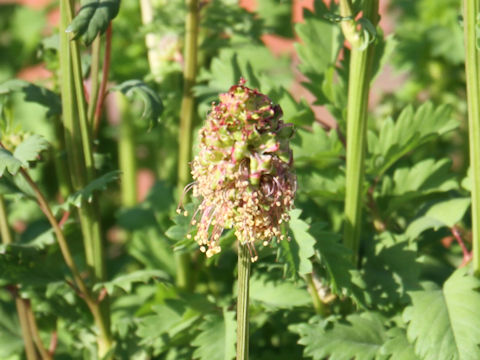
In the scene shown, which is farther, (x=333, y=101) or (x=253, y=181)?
(x=333, y=101)

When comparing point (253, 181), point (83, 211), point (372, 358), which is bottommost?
point (372, 358)

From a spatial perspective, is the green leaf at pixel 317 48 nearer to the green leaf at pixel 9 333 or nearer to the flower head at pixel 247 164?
the flower head at pixel 247 164

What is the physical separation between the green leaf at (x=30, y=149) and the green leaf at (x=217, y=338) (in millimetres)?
341

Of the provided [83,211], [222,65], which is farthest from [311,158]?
[83,211]

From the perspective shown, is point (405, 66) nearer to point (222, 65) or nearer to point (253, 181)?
point (222, 65)

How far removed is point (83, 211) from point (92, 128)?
12 cm

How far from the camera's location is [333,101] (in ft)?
3.66

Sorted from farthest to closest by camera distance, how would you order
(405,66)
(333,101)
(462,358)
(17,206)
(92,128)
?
(405,66) < (17,206) < (333,101) < (92,128) < (462,358)

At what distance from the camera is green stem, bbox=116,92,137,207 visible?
66.7 inches

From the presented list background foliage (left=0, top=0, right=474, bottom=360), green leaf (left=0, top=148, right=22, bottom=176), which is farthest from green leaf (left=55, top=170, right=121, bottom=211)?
green leaf (left=0, top=148, right=22, bottom=176)

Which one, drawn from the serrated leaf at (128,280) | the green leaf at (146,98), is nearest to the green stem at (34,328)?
the serrated leaf at (128,280)

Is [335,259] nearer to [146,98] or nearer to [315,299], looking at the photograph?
[315,299]

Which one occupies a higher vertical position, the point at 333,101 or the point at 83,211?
the point at 333,101

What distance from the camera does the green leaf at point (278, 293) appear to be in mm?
1023
